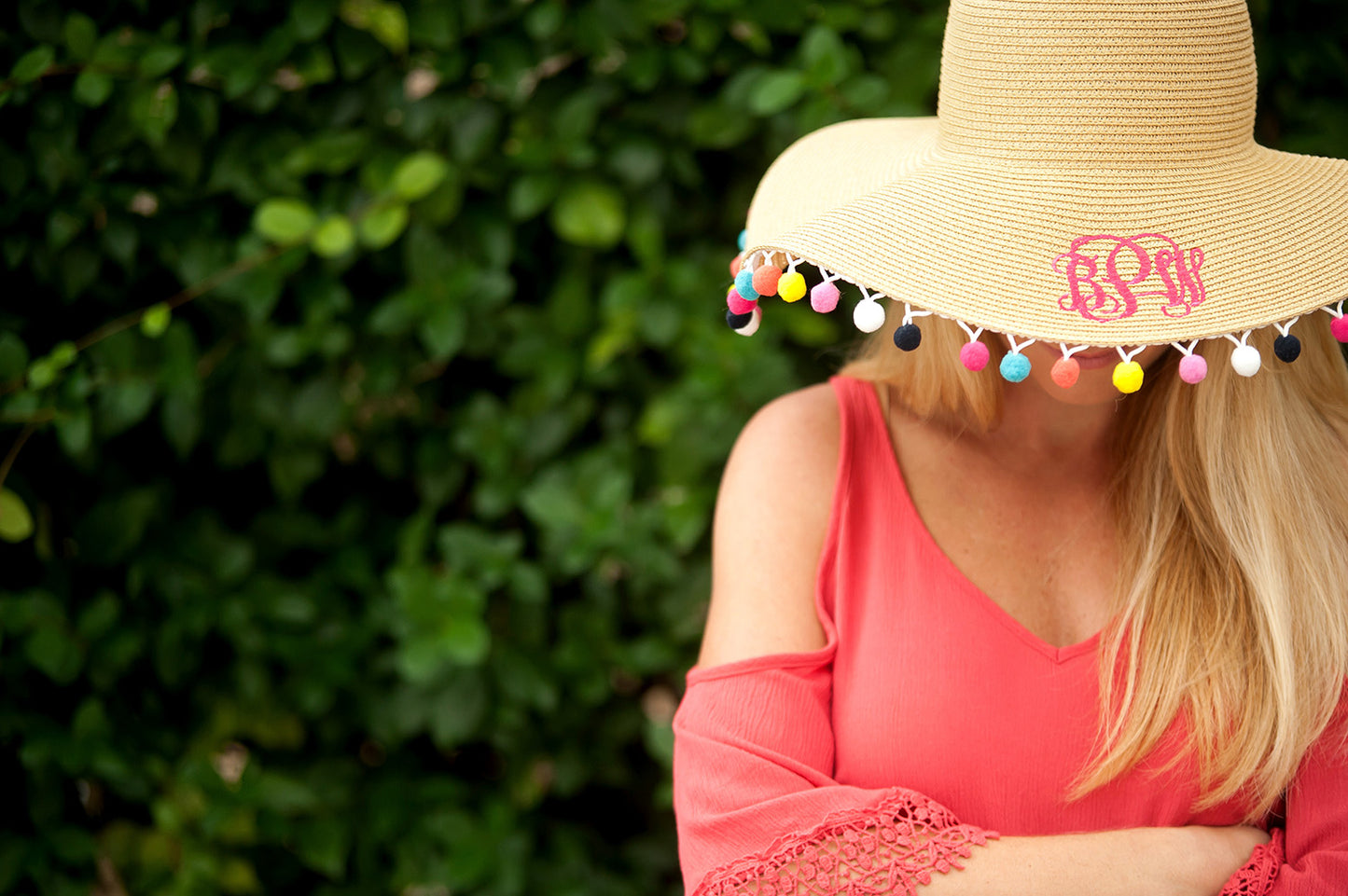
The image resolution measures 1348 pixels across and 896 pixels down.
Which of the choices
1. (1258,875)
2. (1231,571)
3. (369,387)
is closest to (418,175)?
(369,387)

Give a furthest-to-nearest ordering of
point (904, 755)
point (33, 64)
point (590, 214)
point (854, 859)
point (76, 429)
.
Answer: point (590, 214), point (76, 429), point (33, 64), point (904, 755), point (854, 859)

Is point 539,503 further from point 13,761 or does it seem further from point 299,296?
point 13,761

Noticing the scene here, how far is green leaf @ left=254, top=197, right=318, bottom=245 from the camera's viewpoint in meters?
1.92

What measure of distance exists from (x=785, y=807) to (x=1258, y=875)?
1.97 feet

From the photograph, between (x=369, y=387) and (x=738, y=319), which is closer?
(x=738, y=319)

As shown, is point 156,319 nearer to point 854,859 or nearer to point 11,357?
point 11,357

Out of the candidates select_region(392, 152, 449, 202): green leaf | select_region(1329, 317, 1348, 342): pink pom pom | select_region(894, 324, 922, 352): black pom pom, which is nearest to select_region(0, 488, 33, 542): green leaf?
select_region(392, 152, 449, 202): green leaf

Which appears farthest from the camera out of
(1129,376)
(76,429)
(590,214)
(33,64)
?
(590,214)

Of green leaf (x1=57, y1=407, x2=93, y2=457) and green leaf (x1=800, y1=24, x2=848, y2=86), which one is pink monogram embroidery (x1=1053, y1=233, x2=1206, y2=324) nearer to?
green leaf (x1=800, y1=24, x2=848, y2=86)

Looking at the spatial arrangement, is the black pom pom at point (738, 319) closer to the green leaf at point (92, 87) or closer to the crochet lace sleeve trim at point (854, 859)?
the crochet lace sleeve trim at point (854, 859)

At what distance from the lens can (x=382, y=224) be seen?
76.8 inches

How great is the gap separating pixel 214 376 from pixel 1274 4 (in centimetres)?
224

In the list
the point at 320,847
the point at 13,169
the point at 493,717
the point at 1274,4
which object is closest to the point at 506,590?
the point at 493,717

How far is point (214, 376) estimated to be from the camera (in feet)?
6.90
